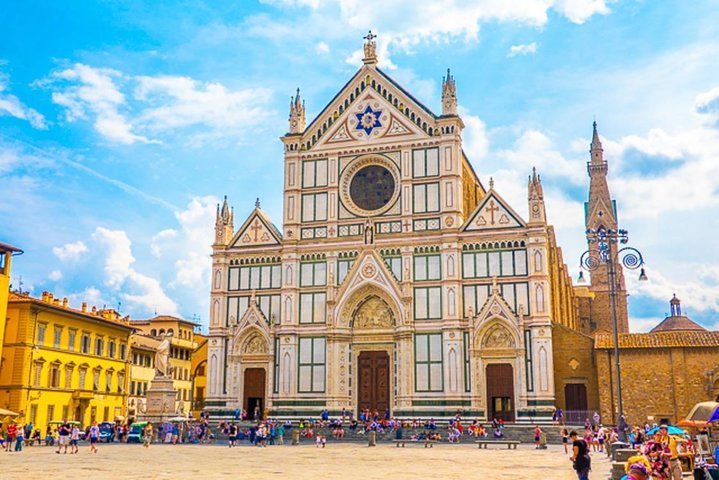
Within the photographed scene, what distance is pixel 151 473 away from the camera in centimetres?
1945

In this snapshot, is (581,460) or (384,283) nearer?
(581,460)

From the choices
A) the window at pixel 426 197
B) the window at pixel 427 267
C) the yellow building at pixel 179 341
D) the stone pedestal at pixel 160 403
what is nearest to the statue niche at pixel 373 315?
the window at pixel 427 267

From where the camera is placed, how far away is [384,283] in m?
44.8

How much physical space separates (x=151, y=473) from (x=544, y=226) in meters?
28.9

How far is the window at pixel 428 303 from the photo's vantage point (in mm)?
43750

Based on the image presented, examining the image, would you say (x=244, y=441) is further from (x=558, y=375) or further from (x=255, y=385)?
(x=558, y=375)

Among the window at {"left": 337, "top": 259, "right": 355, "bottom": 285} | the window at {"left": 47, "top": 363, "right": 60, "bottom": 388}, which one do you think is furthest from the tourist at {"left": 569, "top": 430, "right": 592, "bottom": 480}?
the window at {"left": 47, "top": 363, "right": 60, "bottom": 388}

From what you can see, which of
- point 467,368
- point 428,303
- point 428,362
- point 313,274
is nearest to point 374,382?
point 428,362

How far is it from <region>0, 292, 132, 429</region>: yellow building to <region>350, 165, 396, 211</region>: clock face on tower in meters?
20.0

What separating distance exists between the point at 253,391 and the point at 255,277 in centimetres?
711

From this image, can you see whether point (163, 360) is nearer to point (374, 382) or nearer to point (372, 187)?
point (374, 382)

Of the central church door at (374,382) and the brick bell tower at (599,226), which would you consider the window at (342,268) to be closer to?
the central church door at (374,382)

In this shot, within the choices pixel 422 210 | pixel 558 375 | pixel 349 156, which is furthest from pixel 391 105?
pixel 558 375

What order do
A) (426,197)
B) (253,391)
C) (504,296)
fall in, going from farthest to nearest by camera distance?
(253,391), (426,197), (504,296)
